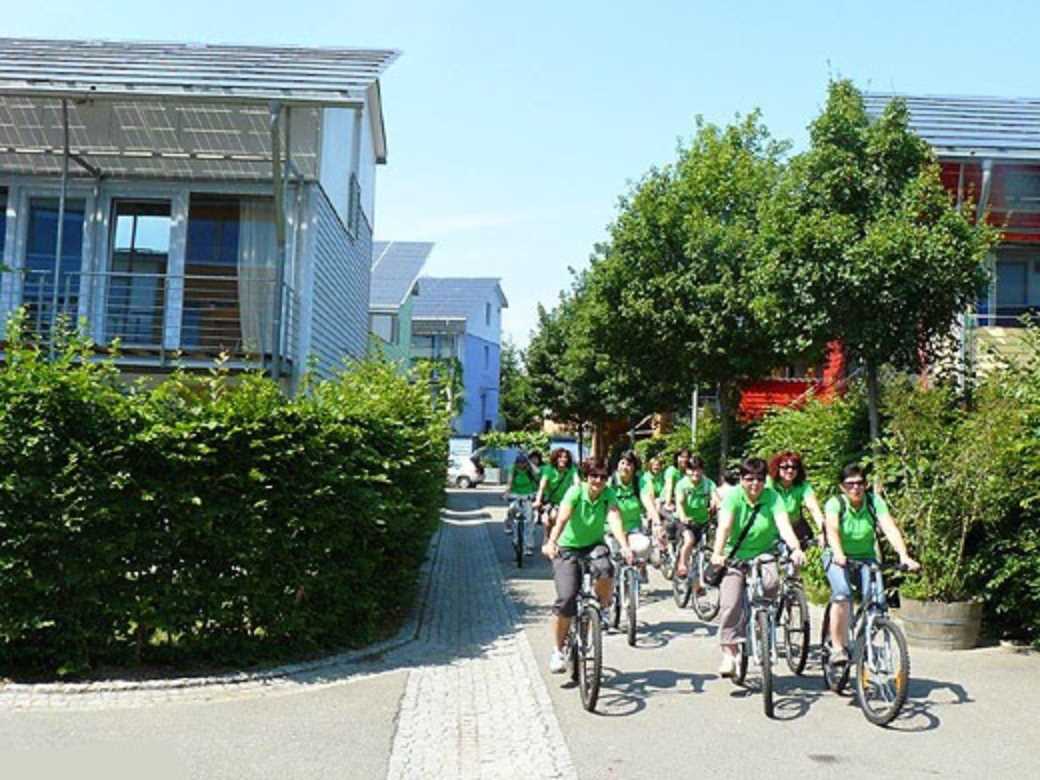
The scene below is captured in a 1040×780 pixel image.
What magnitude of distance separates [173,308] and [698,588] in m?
8.98

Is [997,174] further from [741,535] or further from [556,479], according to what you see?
[741,535]

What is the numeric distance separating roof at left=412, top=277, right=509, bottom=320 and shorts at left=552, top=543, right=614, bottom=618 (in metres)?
53.7

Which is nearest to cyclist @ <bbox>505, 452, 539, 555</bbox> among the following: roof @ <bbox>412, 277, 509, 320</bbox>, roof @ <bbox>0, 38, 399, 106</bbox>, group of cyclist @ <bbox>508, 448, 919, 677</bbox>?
roof @ <bbox>0, 38, 399, 106</bbox>

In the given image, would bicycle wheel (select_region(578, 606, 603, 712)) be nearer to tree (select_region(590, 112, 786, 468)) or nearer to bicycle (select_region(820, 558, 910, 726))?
bicycle (select_region(820, 558, 910, 726))

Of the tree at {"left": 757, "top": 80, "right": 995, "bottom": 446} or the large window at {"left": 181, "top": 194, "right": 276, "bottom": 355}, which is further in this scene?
the large window at {"left": 181, "top": 194, "right": 276, "bottom": 355}

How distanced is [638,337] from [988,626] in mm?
11625

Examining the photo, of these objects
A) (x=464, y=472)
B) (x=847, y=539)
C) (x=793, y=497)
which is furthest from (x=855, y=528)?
(x=464, y=472)

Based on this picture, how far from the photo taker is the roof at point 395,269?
135 ft

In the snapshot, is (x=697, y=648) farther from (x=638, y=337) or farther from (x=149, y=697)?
(x=638, y=337)

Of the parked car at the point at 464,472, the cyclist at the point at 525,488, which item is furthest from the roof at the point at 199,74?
the parked car at the point at 464,472

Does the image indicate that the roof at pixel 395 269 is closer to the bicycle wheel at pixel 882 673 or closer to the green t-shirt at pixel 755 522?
the green t-shirt at pixel 755 522

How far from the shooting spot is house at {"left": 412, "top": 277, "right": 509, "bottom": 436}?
62750 millimetres

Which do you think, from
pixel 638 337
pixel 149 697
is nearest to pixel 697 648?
pixel 149 697

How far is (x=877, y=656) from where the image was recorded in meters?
7.09
